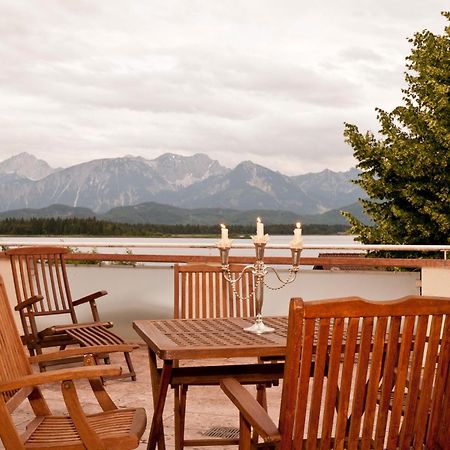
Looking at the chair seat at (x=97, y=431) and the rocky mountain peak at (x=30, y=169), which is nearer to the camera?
the chair seat at (x=97, y=431)

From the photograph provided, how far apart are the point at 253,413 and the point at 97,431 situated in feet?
2.45

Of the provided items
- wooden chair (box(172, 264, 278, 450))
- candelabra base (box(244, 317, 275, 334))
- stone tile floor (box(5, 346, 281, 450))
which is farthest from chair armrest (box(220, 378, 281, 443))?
wooden chair (box(172, 264, 278, 450))

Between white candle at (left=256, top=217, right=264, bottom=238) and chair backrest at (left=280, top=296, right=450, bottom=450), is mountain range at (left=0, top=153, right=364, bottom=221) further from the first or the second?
chair backrest at (left=280, top=296, right=450, bottom=450)

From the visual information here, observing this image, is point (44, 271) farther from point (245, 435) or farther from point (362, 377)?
point (362, 377)

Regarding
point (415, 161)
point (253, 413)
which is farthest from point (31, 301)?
point (415, 161)

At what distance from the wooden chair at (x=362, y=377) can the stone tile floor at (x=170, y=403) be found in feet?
5.26

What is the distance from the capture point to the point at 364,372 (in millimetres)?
2426

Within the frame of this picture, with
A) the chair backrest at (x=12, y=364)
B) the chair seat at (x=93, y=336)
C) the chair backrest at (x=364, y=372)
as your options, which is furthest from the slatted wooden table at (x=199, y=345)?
the chair seat at (x=93, y=336)

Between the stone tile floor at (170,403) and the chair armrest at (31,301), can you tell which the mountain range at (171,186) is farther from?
the stone tile floor at (170,403)

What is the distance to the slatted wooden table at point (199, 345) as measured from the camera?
309 centimetres

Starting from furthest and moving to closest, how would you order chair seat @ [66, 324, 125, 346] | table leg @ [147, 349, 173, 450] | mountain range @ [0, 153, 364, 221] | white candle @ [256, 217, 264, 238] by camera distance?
mountain range @ [0, 153, 364, 221] < chair seat @ [66, 324, 125, 346] < white candle @ [256, 217, 264, 238] < table leg @ [147, 349, 173, 450]

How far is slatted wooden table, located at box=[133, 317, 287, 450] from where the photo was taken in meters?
3.09

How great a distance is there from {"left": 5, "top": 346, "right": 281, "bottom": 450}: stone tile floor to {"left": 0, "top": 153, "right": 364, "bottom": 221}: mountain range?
124 m

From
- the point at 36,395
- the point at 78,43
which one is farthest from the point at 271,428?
the point at 78,43
